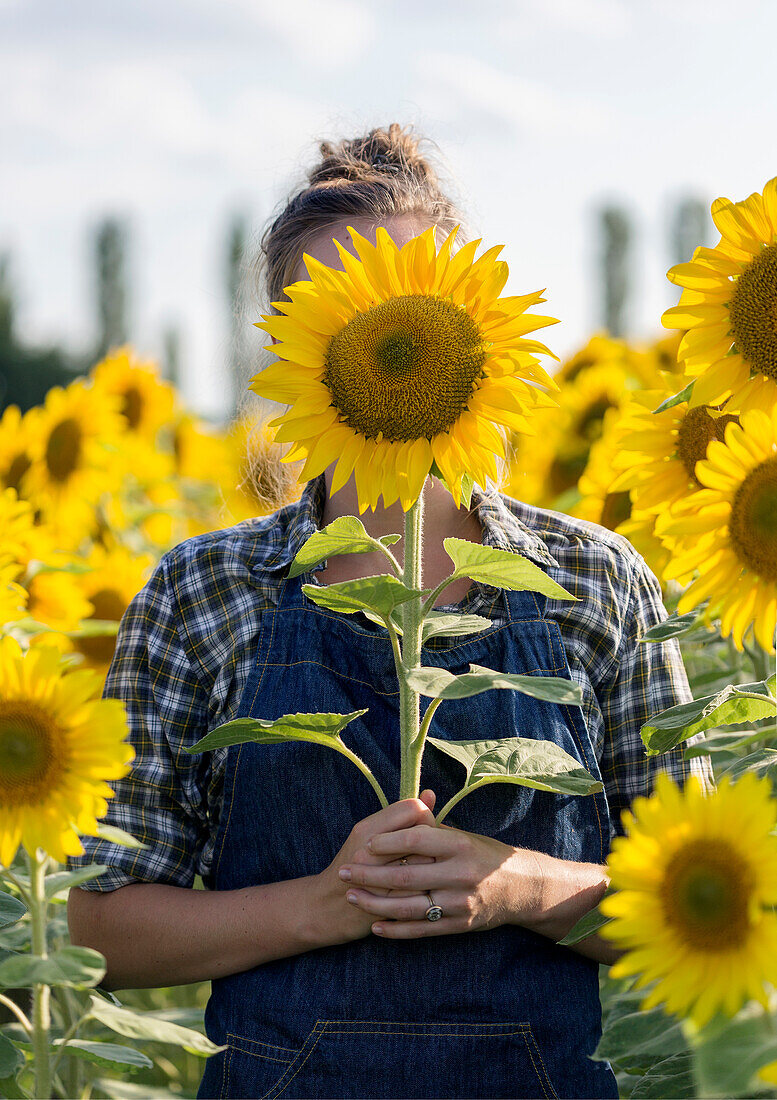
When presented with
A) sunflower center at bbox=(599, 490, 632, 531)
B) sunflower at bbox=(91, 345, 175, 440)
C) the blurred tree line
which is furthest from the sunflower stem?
the blurred tree line

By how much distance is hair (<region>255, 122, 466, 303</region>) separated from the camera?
6.32 ft

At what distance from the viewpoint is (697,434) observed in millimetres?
1362

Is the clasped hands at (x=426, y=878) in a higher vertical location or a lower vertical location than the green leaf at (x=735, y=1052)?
higher

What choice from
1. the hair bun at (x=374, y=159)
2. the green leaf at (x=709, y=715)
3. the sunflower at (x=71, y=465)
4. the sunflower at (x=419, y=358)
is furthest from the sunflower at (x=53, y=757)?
the sunflower at (x=71, y=465)

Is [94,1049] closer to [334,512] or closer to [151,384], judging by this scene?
[334,512]

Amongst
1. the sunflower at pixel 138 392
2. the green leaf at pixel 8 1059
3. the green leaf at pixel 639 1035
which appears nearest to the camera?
the green leaf at pixel 639 1035

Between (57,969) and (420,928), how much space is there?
1.51ft

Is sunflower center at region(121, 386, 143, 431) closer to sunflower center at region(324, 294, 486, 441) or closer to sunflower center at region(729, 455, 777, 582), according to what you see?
sunflower center at region(324, 294, 486, 441)

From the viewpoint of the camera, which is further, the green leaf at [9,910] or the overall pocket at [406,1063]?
the overall pocket at [406,1063]

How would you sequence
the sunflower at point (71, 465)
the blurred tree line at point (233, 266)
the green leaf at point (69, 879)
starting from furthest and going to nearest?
1. the blurred tree line at point (233, 266)
2. the sunflower at point (71, 465)
3. the green leaf at point (69, 879)

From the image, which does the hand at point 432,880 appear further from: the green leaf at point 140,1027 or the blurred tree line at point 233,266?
the blurred tree line at point 233,266

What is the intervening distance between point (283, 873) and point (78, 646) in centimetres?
170

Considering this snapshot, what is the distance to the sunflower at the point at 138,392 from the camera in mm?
4332

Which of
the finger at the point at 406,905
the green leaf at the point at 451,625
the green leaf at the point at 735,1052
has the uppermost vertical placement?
the green leaf at the point at 451,625
